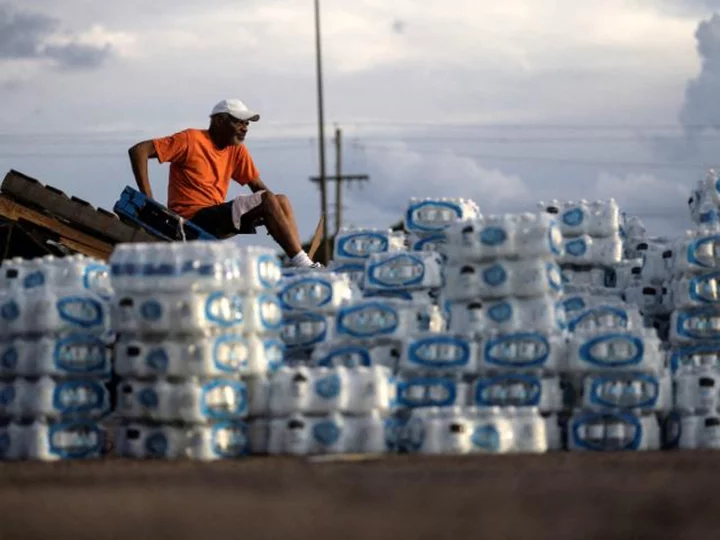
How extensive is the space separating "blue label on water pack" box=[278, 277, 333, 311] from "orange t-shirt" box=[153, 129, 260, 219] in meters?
3.47

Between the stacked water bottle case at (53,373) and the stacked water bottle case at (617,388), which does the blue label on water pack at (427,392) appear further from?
the stacked water bottle case at (53,373)

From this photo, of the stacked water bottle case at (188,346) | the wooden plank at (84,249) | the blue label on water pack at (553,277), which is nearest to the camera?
the stacked water bottle case at (188,346)

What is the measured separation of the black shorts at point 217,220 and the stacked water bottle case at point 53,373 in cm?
452

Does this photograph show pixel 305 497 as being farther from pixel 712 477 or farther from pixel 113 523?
pixel 712 477

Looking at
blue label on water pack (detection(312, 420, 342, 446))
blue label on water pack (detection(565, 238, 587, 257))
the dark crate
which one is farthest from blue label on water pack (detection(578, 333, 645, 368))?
the dark crate

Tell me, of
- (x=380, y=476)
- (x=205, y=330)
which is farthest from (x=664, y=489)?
(x=205, y=330)

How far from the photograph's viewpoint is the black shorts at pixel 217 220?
18.2 m

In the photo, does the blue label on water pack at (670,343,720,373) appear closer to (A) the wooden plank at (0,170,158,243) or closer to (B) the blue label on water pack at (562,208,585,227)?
(B) the blue label on water pack at (562,208,585,227)

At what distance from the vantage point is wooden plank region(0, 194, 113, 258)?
18281 mm

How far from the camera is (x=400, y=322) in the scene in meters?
14.4

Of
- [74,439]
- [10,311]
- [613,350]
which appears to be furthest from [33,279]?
[613,350]

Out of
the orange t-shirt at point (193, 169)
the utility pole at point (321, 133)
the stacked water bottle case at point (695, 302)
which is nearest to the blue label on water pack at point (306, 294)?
the stacked water bottle case at point (695, 302)

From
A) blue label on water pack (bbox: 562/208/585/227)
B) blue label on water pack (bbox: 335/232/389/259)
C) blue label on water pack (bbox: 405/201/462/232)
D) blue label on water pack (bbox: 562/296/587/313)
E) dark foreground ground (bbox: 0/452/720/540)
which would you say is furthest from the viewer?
blue label on water pack (bbox: 335/232/389/259)

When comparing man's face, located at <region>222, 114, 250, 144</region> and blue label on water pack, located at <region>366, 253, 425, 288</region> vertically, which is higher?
man's face, located at <region>222, 114, 250, 144</region>
